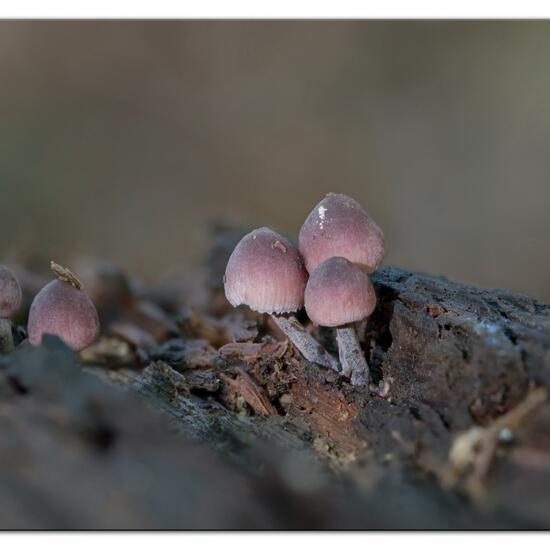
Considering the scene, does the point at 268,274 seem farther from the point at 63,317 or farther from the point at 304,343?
the point at 63,317

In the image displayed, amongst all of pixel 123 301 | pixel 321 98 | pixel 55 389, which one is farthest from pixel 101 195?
pixel 55 389

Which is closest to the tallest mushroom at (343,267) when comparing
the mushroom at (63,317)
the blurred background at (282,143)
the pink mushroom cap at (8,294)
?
the mushroom at (63,317)

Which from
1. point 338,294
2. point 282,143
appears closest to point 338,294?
point 338,294

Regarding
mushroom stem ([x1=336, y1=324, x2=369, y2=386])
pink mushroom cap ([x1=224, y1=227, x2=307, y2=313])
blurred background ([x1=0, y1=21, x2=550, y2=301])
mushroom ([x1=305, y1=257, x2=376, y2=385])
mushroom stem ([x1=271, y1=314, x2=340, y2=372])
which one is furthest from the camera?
blurred background ([x1=0, y1=21, x2=550, y2=301])

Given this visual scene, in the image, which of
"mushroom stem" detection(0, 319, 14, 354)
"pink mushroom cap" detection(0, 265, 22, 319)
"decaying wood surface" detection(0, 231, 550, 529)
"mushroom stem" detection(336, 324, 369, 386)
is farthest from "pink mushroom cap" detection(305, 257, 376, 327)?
"mushroom stem" detection(0, 319, 14, 354)

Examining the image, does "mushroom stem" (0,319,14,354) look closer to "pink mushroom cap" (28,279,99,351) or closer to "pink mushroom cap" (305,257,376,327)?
"pink mushroom cap" (28,279,99,351)

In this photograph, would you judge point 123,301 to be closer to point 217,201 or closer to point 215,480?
point 215,480
